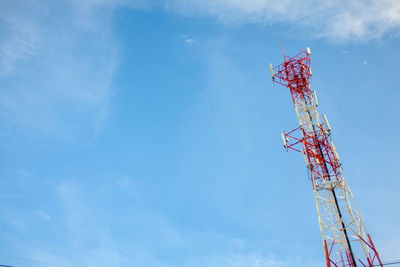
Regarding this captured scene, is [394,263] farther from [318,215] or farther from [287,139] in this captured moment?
[287,139]

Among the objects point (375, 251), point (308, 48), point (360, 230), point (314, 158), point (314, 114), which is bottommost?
point (375, 251)

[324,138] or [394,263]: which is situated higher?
[324,138]

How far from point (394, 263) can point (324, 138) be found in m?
12.7

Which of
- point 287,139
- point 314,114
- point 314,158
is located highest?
point 314,114

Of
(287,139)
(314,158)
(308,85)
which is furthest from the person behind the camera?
(308,85)

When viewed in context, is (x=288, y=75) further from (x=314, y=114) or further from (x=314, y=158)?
(x=314, y=158)

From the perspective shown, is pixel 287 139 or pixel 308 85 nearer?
pixel 287 139

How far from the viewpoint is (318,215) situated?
27578 mm

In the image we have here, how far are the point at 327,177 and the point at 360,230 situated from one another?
5.14 m

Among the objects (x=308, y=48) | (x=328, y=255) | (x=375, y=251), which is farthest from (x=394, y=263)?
(x=308, y=48)

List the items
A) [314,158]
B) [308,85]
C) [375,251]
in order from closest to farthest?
[375,251], [314,158], [308,85]

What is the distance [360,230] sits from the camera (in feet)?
84.2

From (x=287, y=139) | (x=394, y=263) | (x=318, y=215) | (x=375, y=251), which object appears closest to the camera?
(x=394, y=263)

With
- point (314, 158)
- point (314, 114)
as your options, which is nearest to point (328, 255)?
point (314, 158)
